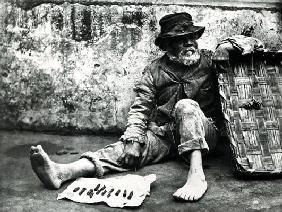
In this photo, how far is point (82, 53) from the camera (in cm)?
506

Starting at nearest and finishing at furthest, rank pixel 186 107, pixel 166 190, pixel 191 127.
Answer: pixel 166 190, pixel 191 127, pixel 186 107

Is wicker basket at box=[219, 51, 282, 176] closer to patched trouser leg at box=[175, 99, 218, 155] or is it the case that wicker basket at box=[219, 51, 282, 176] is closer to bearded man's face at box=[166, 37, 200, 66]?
patched trouser leg at box=[175, 99, 218, 155]

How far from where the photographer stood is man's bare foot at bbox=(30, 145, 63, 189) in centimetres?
329

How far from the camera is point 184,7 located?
495 cm

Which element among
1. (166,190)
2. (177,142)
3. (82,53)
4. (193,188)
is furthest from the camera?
(82,53)

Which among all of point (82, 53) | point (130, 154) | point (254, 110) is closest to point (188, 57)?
point (254, 110)

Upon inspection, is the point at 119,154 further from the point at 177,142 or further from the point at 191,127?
the point at 191,127

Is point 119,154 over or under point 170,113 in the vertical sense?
under

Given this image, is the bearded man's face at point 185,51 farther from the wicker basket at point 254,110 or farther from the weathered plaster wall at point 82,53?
the weathered plaster wall at point 82,53

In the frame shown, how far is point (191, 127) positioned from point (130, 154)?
627mm

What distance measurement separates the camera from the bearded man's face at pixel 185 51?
412cm

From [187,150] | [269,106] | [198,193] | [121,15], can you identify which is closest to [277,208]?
[198,193]

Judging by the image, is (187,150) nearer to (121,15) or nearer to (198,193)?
(198,193)

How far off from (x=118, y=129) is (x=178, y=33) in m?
1.51
